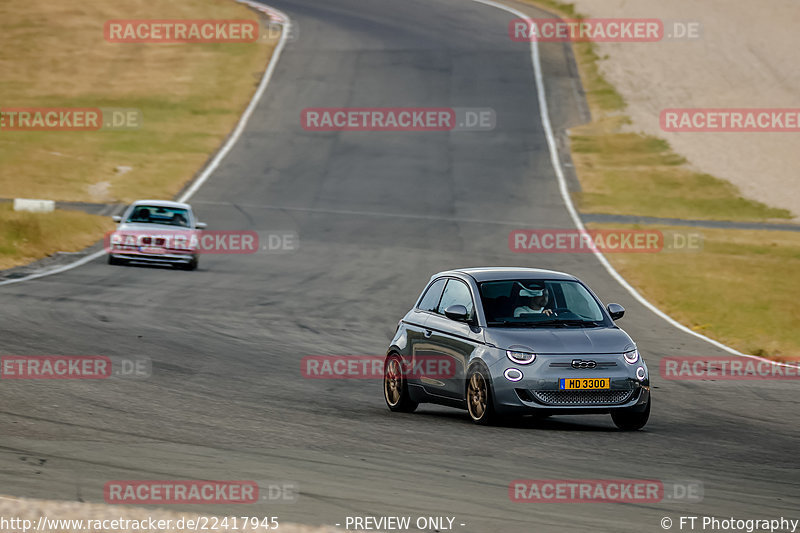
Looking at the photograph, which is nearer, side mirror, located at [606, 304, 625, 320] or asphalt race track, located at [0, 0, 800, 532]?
asphalt race track, located at [0, 0, 800, 532]

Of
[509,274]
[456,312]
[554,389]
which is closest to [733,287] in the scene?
[509,274]

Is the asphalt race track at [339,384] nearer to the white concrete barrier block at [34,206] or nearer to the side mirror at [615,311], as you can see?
the side mirror at [615,311]

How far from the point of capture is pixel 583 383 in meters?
11.7

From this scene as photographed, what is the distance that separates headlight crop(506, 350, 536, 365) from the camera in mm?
11773

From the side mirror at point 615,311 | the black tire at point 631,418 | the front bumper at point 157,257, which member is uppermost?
the side mirror at point 615,311

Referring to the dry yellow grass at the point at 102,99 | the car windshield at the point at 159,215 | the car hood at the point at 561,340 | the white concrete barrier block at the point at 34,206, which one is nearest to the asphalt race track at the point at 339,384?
the car hood at the point at 561,340

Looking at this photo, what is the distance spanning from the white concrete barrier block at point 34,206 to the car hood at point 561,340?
21811mm

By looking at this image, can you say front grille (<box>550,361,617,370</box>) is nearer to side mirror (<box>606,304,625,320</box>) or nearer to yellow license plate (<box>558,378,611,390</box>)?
yellow license plate (<box>558,378,611,390</box>)

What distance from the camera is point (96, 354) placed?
1537 centimetres

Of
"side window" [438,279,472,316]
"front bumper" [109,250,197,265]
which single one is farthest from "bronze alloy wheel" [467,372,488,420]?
"front bumper" [109,250,197,265]

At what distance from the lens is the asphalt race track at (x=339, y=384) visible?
8.68 m

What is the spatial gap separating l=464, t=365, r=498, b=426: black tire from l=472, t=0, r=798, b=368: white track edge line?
26.7ft

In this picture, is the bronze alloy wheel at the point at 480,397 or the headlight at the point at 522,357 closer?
the headlight at the point at 522,357

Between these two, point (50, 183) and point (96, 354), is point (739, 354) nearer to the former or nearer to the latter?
point (96, 354)
